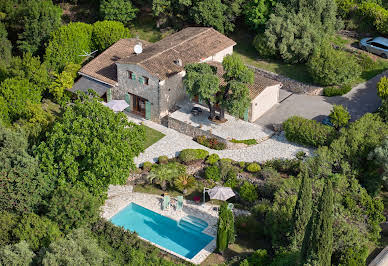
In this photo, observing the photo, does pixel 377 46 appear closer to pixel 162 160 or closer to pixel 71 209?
pixel 162 160

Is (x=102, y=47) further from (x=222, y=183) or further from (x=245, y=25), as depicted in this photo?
(x=222, y=183)

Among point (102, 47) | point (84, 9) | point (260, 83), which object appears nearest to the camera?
point (260, 83)

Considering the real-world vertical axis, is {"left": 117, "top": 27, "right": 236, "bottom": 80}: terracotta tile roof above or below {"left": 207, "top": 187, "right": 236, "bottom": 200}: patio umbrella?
above

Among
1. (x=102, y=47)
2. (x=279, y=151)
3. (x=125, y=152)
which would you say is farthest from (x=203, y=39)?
(x=125, y=152)

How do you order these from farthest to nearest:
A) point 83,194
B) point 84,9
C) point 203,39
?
point 84,9 → point 203,39 → point 83,194

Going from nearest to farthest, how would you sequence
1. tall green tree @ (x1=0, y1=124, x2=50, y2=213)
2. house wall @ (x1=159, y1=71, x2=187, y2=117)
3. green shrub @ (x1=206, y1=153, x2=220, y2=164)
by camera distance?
tall green tree @ (x1=0, y1=124, x2=50, y2=213) < green shrub @ (x1=206, y1=153, x2=220, y2=164) < house wall @ (x1=159, y1=71, x2=187, y2=117)

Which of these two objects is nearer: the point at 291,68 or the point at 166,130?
the point at 166,130

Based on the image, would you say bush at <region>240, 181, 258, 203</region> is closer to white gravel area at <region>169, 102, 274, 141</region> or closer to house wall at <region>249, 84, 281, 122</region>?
white gravel area at <region>169, 102, 274, 141</region>

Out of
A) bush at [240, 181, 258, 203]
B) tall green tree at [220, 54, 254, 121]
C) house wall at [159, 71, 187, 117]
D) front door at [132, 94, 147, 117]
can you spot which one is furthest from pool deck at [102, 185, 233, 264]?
front door at [132, 94, 147, 117]
